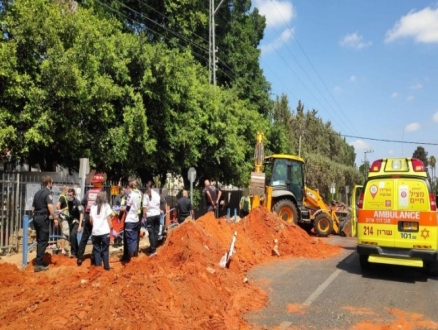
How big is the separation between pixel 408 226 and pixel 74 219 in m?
7.82

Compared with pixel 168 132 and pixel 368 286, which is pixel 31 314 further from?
pixel 168 132

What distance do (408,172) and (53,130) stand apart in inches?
385

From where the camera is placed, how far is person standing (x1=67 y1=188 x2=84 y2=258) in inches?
404

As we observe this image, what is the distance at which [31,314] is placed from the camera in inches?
223

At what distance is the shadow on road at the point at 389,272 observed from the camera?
921 cm

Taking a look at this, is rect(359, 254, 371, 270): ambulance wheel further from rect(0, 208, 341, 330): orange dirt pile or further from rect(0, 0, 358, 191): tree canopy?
rect(0, 0, 358, 191): tree canopy

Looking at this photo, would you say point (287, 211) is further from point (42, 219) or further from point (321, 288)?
point (42, 219)

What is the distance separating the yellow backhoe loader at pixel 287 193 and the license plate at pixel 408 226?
24.3 feet

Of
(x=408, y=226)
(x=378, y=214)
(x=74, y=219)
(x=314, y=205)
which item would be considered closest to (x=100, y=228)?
(x=74, y=219)

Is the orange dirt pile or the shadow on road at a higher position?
the orange dirt pile

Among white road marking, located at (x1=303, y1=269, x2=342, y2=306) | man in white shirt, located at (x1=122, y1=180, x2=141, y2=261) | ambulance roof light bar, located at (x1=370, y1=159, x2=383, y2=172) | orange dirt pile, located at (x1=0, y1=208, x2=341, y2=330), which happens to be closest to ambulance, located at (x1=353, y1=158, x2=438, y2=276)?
ambulance roof light bar, located at (x1=370, y1=159, x2=383, y2=172)

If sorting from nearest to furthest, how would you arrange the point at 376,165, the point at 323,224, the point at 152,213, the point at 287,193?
the point at 376,165
the point at 152,213
the point at 287,193
the point at 323,224

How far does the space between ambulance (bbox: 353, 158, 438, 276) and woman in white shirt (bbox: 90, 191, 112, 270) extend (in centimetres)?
555

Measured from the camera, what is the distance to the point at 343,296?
757 centimetres
